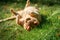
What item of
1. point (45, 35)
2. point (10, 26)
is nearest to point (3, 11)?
point (10, 26)

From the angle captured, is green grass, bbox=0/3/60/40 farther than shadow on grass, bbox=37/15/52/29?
No

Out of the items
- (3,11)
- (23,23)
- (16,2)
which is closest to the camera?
(23,23)

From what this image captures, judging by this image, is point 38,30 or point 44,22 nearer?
point 38,30

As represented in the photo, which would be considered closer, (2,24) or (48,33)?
(48,33)

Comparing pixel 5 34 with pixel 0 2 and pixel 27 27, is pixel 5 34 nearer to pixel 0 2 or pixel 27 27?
pixel 27 27

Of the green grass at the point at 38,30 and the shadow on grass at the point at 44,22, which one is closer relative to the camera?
the green grass at the point at 38,30

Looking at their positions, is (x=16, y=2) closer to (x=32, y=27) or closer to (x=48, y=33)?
(x=32, y=27)

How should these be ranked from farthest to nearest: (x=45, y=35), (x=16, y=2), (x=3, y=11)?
(x=16, y=2)
(x=3, y=11)
(x=45, y=35)

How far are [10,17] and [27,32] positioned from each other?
120 centimetres

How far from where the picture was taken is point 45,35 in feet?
16.5

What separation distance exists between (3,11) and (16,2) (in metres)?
0.83

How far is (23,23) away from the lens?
5812 mm

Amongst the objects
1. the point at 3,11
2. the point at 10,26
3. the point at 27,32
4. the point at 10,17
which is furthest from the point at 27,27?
the point at 3,11

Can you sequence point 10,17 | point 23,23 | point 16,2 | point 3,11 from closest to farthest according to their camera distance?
point 23,23, point 10,17, point 3,11, point 16,2
